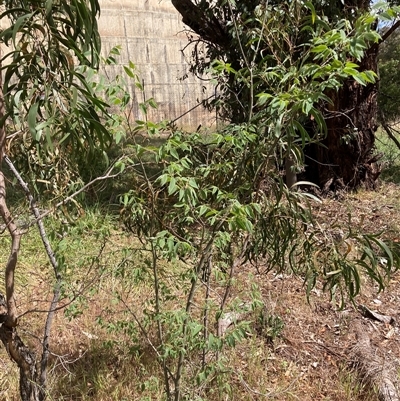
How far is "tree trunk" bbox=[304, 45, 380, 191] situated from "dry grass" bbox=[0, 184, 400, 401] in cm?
202

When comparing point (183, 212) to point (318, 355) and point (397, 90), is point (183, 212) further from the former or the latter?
point (397, 90)

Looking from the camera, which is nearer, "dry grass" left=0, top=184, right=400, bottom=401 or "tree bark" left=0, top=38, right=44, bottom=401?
"tree bark" left=0, top=38, right=44, bottom=401

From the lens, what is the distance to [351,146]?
5.56m

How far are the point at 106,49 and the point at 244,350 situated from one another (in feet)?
29.5

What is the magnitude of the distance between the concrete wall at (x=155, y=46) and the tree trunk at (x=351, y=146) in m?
5.34

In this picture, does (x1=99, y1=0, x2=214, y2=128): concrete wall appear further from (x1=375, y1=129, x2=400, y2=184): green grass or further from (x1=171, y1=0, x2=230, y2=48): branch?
(x1=171, y1=0, x2=230, y2=48): branch

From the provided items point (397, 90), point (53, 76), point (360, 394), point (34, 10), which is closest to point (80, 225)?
point (53, 76)

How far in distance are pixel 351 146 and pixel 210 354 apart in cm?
368

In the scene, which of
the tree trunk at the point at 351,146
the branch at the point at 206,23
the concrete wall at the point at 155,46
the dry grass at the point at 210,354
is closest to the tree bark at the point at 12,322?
the dry grass at the point at 210,354

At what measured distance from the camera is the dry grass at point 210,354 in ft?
7.93

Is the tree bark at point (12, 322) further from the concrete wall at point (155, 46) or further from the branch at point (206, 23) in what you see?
the concrete wall at point (155, 46)

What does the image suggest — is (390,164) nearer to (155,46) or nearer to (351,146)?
(351,146)

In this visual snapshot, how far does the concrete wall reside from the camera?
10477mm

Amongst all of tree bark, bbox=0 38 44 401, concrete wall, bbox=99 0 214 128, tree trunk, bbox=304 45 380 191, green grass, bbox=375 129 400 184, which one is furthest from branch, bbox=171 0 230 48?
concrete wall, bbox=99 0 214 128
